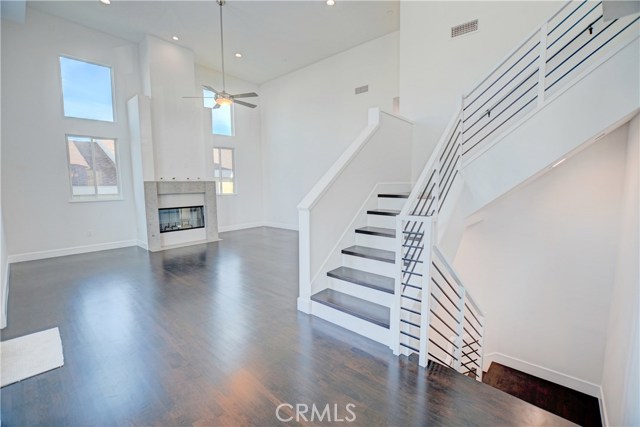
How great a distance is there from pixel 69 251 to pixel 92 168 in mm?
1799

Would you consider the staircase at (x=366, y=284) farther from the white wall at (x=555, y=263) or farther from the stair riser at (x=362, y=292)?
the white wall at (x=555, y=263)

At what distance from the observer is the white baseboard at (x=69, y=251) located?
531cm

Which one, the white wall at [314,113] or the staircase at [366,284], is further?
the white wall at [314,113]

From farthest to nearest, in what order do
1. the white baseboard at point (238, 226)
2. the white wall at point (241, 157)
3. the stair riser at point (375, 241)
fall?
the white baseboard at point (238, 226), the white wall at point (241, 157), the stair riser at point (375, 241)

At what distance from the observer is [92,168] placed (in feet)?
20.2

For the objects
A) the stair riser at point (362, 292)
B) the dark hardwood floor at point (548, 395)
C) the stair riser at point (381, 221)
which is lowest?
the dark hardwood floor at point (548, 395)

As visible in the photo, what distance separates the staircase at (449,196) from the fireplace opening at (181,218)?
15.8ft

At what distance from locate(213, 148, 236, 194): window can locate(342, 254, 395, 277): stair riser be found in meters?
6.09

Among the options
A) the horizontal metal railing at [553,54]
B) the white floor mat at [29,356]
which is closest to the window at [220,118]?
the white floor mat at [29,356]

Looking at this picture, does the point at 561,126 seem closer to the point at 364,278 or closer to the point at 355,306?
the point at 364,278

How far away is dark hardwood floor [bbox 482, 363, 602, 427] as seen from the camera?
136 inches

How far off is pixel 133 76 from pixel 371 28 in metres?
5.43

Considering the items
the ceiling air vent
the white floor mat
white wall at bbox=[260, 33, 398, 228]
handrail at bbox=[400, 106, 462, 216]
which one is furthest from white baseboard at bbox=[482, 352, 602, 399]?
the white floor mat

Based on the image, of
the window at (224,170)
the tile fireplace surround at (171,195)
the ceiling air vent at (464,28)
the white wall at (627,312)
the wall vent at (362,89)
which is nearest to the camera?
the white wall at (627,312)
